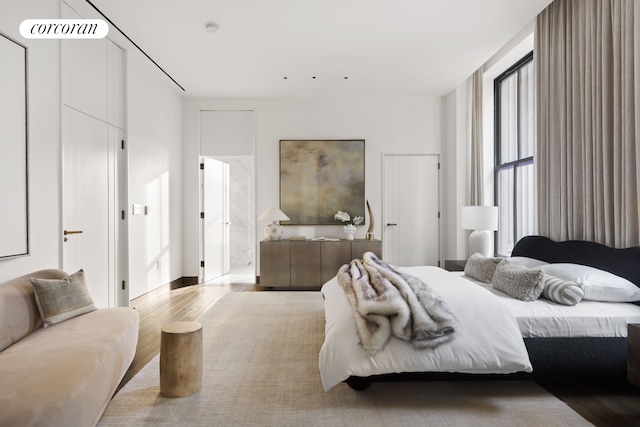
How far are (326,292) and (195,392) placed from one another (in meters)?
1.32

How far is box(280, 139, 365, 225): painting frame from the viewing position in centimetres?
560

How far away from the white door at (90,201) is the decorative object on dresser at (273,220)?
192 cm

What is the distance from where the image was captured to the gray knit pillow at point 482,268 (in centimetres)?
301

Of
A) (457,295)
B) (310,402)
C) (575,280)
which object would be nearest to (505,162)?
(575,280)

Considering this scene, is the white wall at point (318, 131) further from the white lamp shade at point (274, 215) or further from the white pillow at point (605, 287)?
the white pillow at point (605, 287)

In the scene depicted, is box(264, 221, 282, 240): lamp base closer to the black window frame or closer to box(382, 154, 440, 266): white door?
box(382, 154, 440, 266): white door

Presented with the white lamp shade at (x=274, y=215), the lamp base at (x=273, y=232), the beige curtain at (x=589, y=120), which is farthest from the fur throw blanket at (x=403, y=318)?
the lamp base at (x=273, y=232)

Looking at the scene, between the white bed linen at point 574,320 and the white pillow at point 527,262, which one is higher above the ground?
the white pillow at point 527,262

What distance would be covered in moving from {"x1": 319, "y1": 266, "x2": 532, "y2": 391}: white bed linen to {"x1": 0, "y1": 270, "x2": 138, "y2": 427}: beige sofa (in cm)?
111

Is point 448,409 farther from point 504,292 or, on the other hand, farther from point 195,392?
point 195,392

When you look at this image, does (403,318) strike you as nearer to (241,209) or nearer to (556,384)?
(556,384)

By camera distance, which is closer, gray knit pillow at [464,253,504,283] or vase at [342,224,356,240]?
gray knit pillow at [464,253,504,283]

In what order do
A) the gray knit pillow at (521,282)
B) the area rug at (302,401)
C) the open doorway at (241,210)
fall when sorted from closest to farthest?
the area rug at (302,401)
the gray knit pillow at (521,282)
the open doorway at (241,210)

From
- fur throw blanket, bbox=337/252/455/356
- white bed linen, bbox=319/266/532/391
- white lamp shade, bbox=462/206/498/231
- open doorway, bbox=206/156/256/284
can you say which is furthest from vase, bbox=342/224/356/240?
white bed linen, bbox=319/266/532/391
